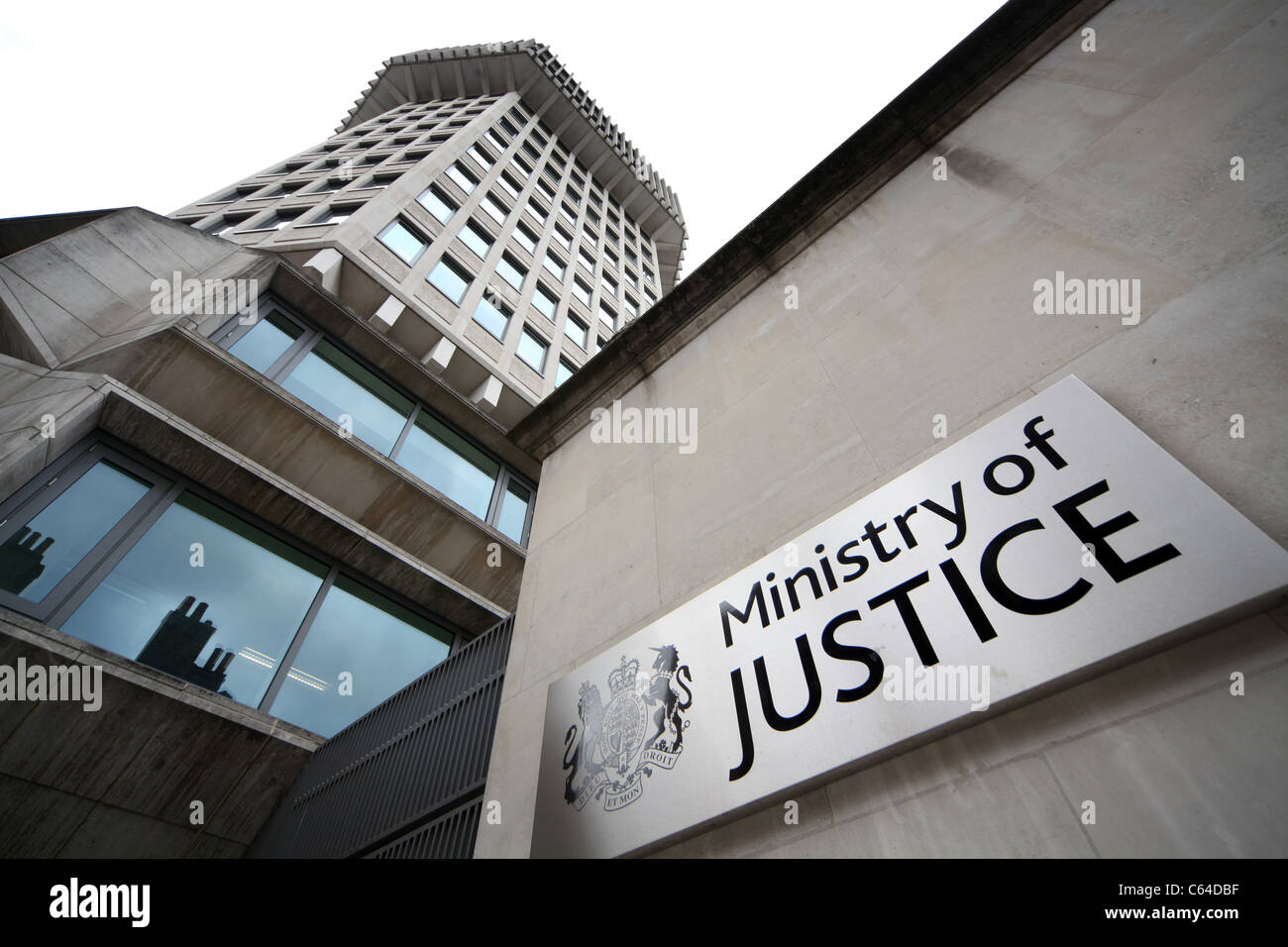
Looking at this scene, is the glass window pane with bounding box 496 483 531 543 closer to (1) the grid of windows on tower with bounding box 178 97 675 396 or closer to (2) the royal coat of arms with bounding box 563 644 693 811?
(1) the grid of windows on tower with bounding box 178 97 675 396

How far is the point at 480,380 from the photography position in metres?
13.9

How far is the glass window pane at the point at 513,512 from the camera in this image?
12625mm

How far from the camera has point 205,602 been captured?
8453 millimetres

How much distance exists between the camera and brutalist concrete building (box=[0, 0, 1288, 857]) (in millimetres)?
2639

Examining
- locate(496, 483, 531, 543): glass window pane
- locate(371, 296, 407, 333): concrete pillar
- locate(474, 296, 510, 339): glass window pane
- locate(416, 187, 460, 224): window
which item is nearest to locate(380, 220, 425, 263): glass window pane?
locate(416, 187, 460, 224): window

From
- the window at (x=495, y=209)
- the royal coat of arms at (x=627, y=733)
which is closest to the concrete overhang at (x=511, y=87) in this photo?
the window at (x=495, y=209)

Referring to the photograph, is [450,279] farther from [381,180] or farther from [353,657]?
[353,657]

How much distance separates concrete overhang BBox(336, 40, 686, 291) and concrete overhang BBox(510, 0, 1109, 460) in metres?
33.3

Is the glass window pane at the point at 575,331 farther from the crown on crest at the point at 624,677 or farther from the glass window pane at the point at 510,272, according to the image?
the crown on crest at the point at 624,677

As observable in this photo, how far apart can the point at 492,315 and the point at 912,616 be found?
1620 centimetres

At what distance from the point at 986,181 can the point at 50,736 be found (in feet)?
35.9

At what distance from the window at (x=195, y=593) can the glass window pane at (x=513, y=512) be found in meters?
2.76
